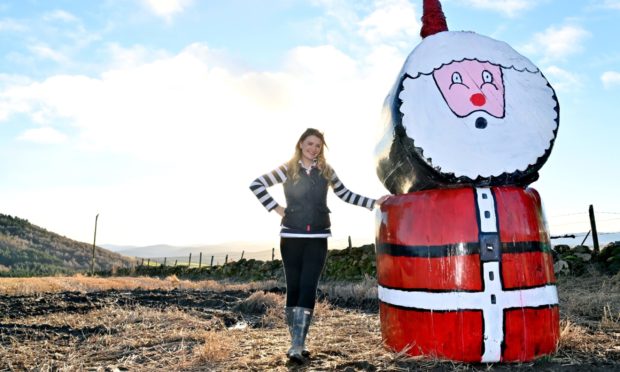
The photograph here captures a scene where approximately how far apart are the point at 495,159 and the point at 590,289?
591 centimetres

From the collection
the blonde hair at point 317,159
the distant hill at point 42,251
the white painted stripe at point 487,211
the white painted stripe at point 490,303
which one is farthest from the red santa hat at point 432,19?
the distant hill at point 42,251

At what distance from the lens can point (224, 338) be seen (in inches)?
168

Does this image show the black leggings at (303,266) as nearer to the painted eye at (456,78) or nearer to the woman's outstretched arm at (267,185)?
the woman's outstretched arm at (267,185)

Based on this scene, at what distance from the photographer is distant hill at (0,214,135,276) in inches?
1586

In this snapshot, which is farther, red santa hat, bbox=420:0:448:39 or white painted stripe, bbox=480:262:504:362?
red santa hat, bbox=420:0:448:39

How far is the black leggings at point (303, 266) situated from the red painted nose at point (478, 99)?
147cm

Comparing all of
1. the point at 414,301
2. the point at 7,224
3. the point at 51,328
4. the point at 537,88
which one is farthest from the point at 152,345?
the point at 7,224

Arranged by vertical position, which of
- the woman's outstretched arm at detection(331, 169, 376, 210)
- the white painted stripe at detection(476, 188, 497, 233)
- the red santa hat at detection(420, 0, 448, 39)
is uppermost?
the red santa hat at detection(420, 0, 448, 39)

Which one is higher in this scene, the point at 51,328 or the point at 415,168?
the point at 415,168

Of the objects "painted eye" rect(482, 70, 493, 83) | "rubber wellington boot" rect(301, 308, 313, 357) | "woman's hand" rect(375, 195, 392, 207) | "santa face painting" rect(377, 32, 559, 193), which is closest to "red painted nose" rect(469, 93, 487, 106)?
"santa face painting" rect(377, 32, 559, 193)

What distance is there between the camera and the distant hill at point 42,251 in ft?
132

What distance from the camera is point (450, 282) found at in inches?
129

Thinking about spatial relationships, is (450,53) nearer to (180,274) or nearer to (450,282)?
(450,282)

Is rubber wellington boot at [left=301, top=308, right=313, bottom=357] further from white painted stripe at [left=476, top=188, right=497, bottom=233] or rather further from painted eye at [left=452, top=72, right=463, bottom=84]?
painted eye at [left=452, top=72, right=463, bottom=84]
